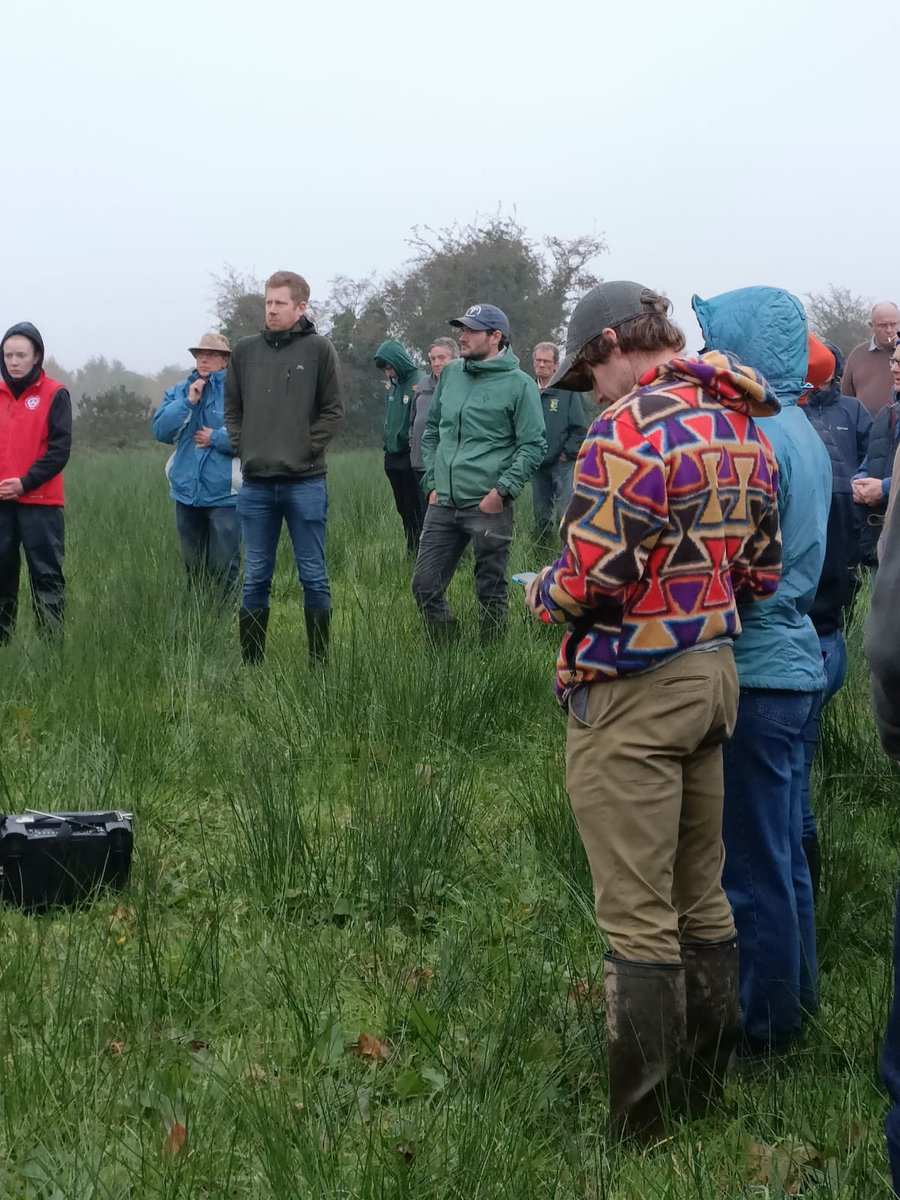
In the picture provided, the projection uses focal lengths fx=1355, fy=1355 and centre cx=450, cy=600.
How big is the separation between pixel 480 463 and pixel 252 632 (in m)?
1.47

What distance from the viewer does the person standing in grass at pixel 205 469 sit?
25.4 feet

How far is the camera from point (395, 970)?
347cm

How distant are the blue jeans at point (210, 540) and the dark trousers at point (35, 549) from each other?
0.78m

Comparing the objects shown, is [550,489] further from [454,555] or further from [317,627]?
[317,627]

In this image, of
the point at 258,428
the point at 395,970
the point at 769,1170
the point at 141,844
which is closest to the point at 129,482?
the point at 258,428

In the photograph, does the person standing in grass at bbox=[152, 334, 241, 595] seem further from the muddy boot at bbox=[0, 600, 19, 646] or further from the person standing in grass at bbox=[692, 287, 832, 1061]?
the person standing in grass at bbox=[692, 287, 832, 1061]

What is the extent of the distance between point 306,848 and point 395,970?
1.70 ft

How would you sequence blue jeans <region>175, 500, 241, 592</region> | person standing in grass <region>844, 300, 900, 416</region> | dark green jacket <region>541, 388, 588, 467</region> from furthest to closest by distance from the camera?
dark green jacket <region>541, 388, 588, 467</region> → person standing in grass <region>844, 300, 900, 416</region> → blue jeans <region>175, 500, 241, 592</region>

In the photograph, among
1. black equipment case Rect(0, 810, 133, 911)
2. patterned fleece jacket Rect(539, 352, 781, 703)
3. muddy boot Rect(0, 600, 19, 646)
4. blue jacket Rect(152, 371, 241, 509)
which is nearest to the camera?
patterned fleece jacket Rect(539, 352, 781, 703)

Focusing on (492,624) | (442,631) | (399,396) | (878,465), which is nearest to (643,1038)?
(442,631)

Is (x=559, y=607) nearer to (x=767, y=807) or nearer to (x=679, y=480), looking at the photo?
(x=679, y=480)

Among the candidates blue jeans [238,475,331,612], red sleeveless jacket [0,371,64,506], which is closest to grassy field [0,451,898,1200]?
blue jeans [238,475,331,612]

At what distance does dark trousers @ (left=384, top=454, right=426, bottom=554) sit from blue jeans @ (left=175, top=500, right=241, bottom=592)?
3.52m

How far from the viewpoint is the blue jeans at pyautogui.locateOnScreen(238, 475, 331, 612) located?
7031mm
